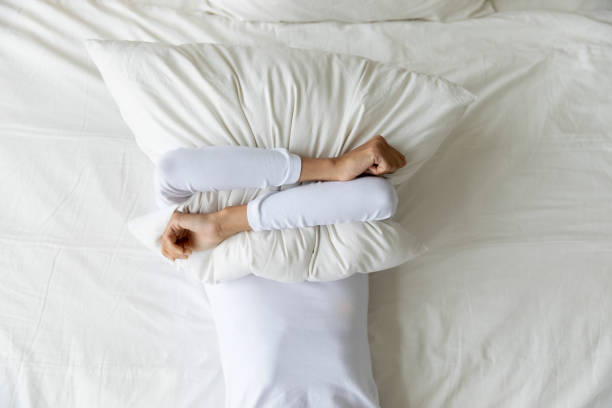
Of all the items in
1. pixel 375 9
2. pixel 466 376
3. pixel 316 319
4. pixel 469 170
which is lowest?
→ pixel 466 376

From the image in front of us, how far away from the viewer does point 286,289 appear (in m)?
0.88

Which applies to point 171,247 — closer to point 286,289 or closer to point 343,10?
point 286,289

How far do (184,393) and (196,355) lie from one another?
71 mm

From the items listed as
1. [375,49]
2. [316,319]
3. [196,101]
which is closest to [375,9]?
[375,49]

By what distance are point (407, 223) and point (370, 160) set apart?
0.27 m

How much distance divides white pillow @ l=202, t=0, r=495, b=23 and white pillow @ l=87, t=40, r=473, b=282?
13.5 inches

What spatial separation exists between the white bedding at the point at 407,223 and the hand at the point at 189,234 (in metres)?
0.13

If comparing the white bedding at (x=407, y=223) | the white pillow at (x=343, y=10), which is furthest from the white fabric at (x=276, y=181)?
the white pillow at (x=343, y=10)

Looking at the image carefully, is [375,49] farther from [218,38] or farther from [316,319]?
[316,319]

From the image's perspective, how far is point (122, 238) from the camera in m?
1.02

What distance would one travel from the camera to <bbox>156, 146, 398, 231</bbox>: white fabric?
0.82 meters

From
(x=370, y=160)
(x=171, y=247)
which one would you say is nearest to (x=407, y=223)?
(x=370, y=160)

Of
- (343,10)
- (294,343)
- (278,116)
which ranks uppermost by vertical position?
(343,10)

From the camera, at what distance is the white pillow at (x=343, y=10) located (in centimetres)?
119
